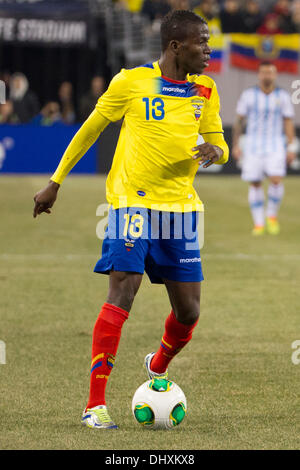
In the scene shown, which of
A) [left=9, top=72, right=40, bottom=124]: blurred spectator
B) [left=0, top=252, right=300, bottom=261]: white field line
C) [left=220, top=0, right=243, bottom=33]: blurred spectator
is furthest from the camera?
[left=220, top=0, right=243, bottom=33]: blurred spectator

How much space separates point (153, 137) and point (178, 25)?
0.58 meters

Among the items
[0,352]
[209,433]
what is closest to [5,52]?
[0,352]

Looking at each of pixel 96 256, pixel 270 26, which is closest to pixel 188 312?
pixel 96 256

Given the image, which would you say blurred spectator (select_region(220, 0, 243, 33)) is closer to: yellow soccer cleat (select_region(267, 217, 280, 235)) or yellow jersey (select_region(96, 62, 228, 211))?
yellow soccer cleat (select_region(267, 217, 280, 235))

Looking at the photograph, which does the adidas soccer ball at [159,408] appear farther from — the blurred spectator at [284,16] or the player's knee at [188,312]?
the blurred spectator at [284,16]

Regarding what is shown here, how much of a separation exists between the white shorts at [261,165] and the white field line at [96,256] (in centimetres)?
253

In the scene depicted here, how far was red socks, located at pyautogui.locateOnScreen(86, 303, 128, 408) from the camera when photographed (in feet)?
15.3

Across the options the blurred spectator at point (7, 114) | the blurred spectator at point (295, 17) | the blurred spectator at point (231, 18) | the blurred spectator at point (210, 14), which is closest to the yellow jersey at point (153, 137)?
the blurred spectator at point (210, 14)

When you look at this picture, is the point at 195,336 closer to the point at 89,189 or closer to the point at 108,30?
the point at 89,189

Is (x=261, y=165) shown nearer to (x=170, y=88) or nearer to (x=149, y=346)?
(x=149, y=346)

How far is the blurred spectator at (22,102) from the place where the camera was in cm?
2081

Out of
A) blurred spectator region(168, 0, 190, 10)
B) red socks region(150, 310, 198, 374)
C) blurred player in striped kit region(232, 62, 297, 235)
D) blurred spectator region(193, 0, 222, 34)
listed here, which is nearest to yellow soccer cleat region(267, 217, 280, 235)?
blurred player in striped kit region(232, 62, 297, 235)

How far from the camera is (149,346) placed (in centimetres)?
657

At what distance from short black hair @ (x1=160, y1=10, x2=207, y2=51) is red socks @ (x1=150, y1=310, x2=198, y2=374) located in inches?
56.5
